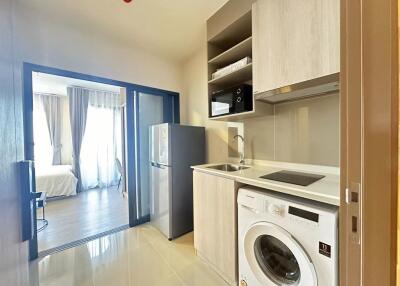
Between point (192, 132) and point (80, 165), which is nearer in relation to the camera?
point (192, 132)

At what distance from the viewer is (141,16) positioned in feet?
6.63

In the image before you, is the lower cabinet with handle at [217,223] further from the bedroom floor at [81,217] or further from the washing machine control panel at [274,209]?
the bedroom floor at [81,217]

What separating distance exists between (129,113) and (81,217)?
1.89 m

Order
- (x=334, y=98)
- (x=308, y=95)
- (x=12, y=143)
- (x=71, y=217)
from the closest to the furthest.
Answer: (x=12, y=143)
(x=334, y=98)
(x=308, y=95)
(x=71, y=217)

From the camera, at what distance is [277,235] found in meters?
1.18

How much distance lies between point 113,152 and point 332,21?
17.5 ft

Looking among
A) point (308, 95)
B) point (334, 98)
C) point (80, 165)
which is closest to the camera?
point (334, 98)

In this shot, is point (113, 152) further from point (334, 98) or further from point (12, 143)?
point (334, 98)

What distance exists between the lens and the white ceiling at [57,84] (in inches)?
157

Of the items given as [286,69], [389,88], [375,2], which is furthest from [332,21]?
[389,88]

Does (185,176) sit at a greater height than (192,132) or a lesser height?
lesser

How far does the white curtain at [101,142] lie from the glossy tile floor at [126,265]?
3.03m

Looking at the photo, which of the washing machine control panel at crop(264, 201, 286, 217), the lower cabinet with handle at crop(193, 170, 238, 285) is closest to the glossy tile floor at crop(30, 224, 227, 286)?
the lower cabinet with handle at crop(193, 170, 238, 285)

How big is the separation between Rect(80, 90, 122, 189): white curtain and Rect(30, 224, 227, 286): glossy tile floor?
3.03 meters
